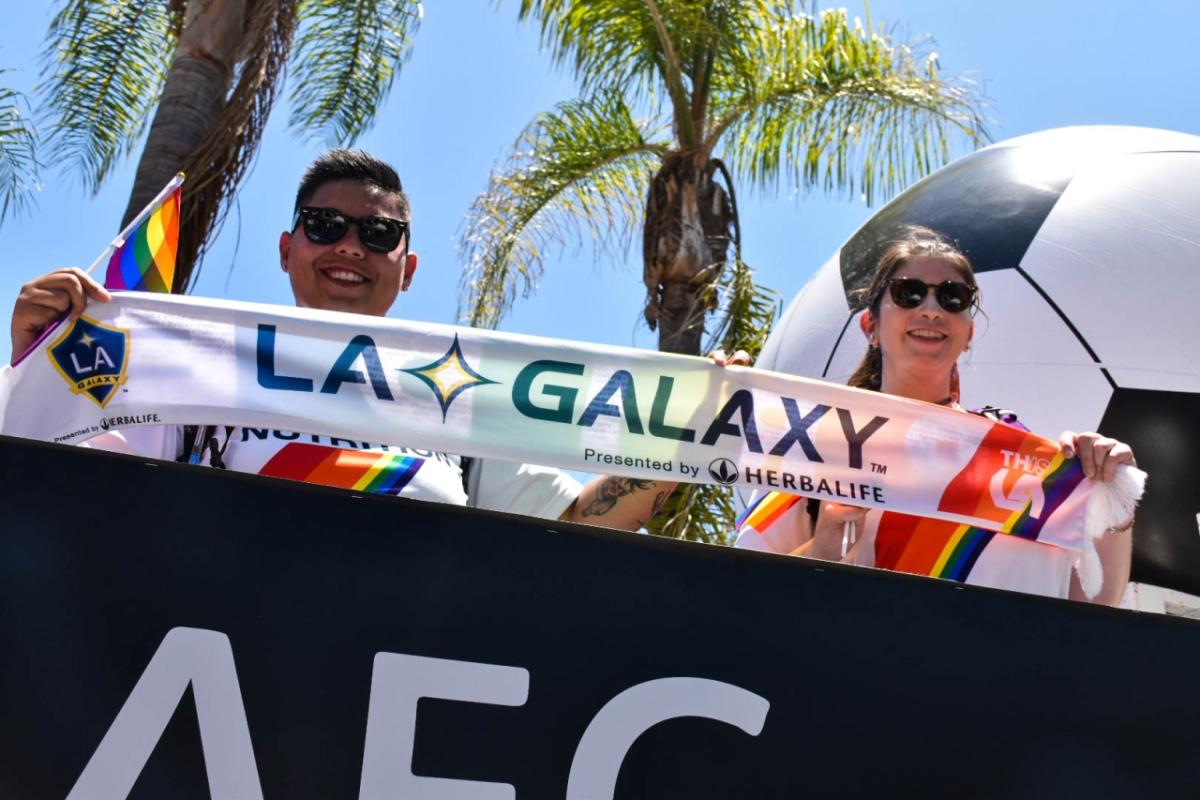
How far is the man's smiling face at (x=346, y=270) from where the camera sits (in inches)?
114

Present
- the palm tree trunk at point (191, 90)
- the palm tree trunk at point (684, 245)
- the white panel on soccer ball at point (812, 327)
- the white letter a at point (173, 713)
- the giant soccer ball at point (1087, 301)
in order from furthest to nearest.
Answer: the palm tree trunk at point (684, 245) < the palm tree trunk at point (191, 90) < the white panel on soccer ball at point (812, 327) < the giant soccer ball at point (1087, 301) < the white letter a at point (173, 713)

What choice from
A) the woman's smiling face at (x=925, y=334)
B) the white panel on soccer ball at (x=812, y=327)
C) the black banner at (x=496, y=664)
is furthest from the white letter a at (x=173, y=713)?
the white panel on soccer ball at (x=812, y=327)

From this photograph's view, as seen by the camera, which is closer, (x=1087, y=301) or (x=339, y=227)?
(x=339, y=227)

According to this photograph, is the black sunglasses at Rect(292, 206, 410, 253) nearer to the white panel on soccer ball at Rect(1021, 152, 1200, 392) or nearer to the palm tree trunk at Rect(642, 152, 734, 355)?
the white panel on soccer ball at Rect(1021, 152, 1200, 392)

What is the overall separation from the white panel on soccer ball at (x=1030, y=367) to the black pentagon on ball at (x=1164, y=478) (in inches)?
3.3

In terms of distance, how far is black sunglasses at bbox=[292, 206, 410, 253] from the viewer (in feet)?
9.55

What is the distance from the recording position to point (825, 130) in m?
8.72

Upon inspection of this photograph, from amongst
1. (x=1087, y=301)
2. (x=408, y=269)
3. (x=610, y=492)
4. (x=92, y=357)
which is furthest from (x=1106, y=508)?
(x=92, y=357)

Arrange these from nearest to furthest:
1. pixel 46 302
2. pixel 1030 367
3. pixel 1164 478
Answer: pixel 46 302 < pixel 1164 478 < pixel 1030 367

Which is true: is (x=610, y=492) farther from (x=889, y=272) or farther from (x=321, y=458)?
(x=889, y=272)

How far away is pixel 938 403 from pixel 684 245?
575cm

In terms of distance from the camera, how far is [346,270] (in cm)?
291

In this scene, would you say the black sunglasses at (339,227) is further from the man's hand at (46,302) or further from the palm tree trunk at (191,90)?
the palm tree trunk at (191,90)

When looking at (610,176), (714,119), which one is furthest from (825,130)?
(610,176)
